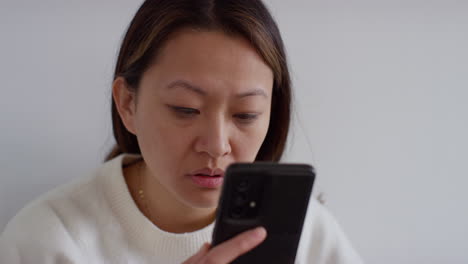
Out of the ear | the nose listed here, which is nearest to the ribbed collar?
the ear

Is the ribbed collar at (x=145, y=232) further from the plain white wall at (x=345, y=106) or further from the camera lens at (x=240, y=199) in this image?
the camera lens at (x=240, y=199)

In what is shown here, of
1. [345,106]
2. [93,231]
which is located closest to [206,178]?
[93,231]

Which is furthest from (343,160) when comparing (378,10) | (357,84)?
(378,10)

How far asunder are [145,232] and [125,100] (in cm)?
24

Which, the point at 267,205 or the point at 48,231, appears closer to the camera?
the point at 267,205

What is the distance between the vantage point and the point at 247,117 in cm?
83

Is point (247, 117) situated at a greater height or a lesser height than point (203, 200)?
greater

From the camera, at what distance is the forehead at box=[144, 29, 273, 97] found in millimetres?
782

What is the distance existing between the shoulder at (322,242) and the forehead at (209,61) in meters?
0.38

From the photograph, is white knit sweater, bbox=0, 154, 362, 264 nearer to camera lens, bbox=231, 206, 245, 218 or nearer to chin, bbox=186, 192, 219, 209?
chin, bbox=186, 192, 219, 209

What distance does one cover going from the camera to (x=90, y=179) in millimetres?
1007

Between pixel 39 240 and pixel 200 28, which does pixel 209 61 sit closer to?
pixel 200 28

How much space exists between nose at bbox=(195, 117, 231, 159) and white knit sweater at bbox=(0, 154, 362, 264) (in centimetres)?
25

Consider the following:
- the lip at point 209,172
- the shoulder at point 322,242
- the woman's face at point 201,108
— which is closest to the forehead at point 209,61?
the woman's face at point 201,108
